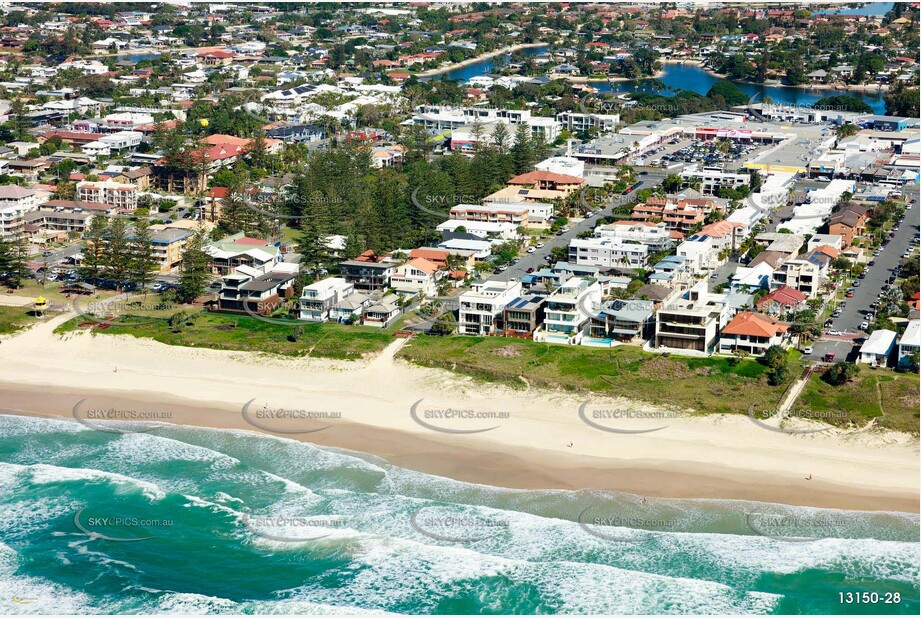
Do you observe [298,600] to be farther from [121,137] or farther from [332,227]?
[121,137]

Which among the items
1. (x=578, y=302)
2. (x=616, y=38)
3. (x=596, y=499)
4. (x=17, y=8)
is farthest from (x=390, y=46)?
(x=596, y=499)

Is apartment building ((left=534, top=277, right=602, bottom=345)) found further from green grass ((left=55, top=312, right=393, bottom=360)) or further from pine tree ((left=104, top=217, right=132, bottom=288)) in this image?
pine tree ((left=104, top=217, right=132, bottom=288))

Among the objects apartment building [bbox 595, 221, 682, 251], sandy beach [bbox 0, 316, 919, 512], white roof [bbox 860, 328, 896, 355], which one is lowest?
sandy beach [bbox 0, 316, 919, 512]

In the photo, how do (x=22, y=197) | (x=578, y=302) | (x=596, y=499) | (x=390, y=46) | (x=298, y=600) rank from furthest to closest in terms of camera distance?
1. (x=390, y=46)
2. (x=22, y=197)
3. (x=578, y=302)
4. (x=596, y=499)
5. (x=298, y=600)

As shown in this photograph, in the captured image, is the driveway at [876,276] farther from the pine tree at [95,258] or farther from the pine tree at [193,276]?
the pine tree at [95,258]

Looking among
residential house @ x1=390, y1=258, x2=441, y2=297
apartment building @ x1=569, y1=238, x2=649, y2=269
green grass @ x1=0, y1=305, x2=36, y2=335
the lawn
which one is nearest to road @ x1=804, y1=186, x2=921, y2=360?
the lawn

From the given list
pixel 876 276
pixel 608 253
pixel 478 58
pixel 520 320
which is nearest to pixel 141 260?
pixel 520 320
